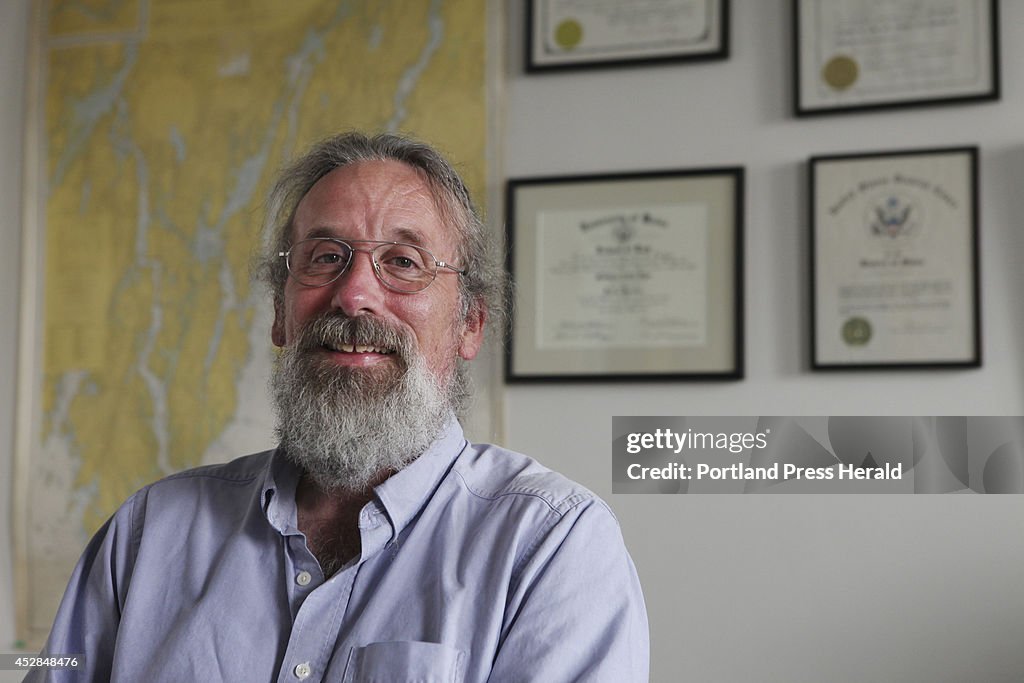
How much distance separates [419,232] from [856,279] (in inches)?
46.5

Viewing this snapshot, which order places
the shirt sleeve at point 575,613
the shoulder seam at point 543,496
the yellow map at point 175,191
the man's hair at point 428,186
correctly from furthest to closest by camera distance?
the yellow map at point 175,191 → the man's hair at point 428,186 → the shoulder seam at point 543,496 → the shirt sleeve at point 575,613

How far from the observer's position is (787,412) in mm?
2211

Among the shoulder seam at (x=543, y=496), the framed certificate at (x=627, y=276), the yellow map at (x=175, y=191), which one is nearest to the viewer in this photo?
the shoulder seam at (x=543, y=496)

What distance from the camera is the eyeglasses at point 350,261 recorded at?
4.64 feet

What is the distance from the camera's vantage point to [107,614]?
1.35m

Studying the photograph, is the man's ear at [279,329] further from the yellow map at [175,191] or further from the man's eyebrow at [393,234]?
the yellow map at [175,191]

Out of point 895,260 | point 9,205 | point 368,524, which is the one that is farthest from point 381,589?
point 9,205

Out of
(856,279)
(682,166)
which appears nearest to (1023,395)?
(856,279)

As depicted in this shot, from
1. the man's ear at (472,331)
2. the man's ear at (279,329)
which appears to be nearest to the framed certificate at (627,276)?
the man's ear at (472,331)

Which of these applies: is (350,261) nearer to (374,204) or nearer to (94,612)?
(374,204)

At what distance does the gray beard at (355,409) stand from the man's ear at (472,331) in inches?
5.8

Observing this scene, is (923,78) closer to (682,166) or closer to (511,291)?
(682,166)

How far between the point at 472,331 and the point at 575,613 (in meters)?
0.58

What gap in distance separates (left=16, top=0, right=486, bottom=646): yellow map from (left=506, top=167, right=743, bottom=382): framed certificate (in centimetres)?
23
